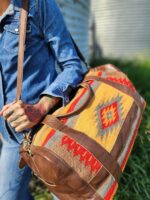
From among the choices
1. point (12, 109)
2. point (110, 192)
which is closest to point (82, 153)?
point (110, 192)

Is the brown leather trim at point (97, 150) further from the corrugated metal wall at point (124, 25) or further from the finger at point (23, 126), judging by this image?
the corrugated metal wall at point (124, 25)

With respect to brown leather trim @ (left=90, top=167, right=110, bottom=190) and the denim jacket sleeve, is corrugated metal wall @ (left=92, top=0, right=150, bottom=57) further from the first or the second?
brown leather trim @ (left=90, top=167, right=110, bottom=190)

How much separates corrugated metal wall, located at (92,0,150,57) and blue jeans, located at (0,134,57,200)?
12.4m

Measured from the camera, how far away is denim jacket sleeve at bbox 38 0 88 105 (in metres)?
2.27

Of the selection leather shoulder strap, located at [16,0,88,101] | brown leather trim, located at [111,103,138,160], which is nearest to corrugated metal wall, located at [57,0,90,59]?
brown leather trim, located at [111,103,138,160]

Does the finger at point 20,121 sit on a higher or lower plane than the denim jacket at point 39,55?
lower

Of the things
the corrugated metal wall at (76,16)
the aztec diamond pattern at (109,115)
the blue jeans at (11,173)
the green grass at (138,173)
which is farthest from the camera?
the corrugated metal wall at (76,16)

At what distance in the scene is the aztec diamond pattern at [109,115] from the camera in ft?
7.83

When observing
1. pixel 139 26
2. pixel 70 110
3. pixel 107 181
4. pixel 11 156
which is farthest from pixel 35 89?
pixel 139 26

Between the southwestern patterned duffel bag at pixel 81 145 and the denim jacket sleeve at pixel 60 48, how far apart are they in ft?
0.28

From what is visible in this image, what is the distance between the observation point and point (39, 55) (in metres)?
2.37

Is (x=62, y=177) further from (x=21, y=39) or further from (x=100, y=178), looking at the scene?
(x=21, y=39)

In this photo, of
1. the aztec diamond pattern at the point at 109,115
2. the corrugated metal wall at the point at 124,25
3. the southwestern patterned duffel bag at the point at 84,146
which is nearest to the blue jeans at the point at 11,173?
the southwestern patterned duffel bag at the point at 84,146

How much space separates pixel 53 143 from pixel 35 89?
326 millimetres
